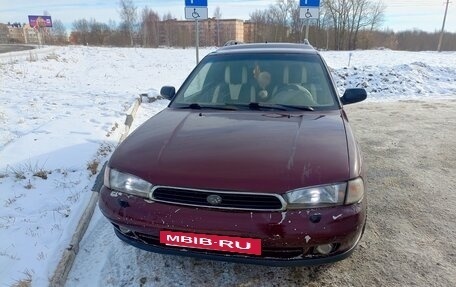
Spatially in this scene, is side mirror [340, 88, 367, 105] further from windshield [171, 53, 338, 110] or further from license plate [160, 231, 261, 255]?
license plate [160, 231, 261, 255]

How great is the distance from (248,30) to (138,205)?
2985 inches

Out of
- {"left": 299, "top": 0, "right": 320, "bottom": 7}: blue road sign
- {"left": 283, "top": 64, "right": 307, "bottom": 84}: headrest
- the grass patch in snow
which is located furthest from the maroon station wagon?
{"left": 299, "top": 0, "right": 320, "bottom": 7}: blue road sign

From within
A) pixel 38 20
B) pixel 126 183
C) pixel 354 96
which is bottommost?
pixel 126 183

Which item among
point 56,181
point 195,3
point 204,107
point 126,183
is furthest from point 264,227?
point 195,3

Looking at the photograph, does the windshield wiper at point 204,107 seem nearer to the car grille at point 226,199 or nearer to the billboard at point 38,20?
the car grille at point 226,199

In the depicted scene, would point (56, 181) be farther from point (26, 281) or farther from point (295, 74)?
point (295, 74)

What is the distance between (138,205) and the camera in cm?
220

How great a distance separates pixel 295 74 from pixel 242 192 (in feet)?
6.36

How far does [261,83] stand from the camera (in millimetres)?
3467

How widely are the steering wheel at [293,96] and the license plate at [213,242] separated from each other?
1581 millimetres

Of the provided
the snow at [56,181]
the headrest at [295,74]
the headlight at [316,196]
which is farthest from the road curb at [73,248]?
the headrest at [295,74]

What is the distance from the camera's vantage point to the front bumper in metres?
1.99

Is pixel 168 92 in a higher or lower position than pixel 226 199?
higher

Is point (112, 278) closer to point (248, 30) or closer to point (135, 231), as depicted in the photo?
point (135, 231)
